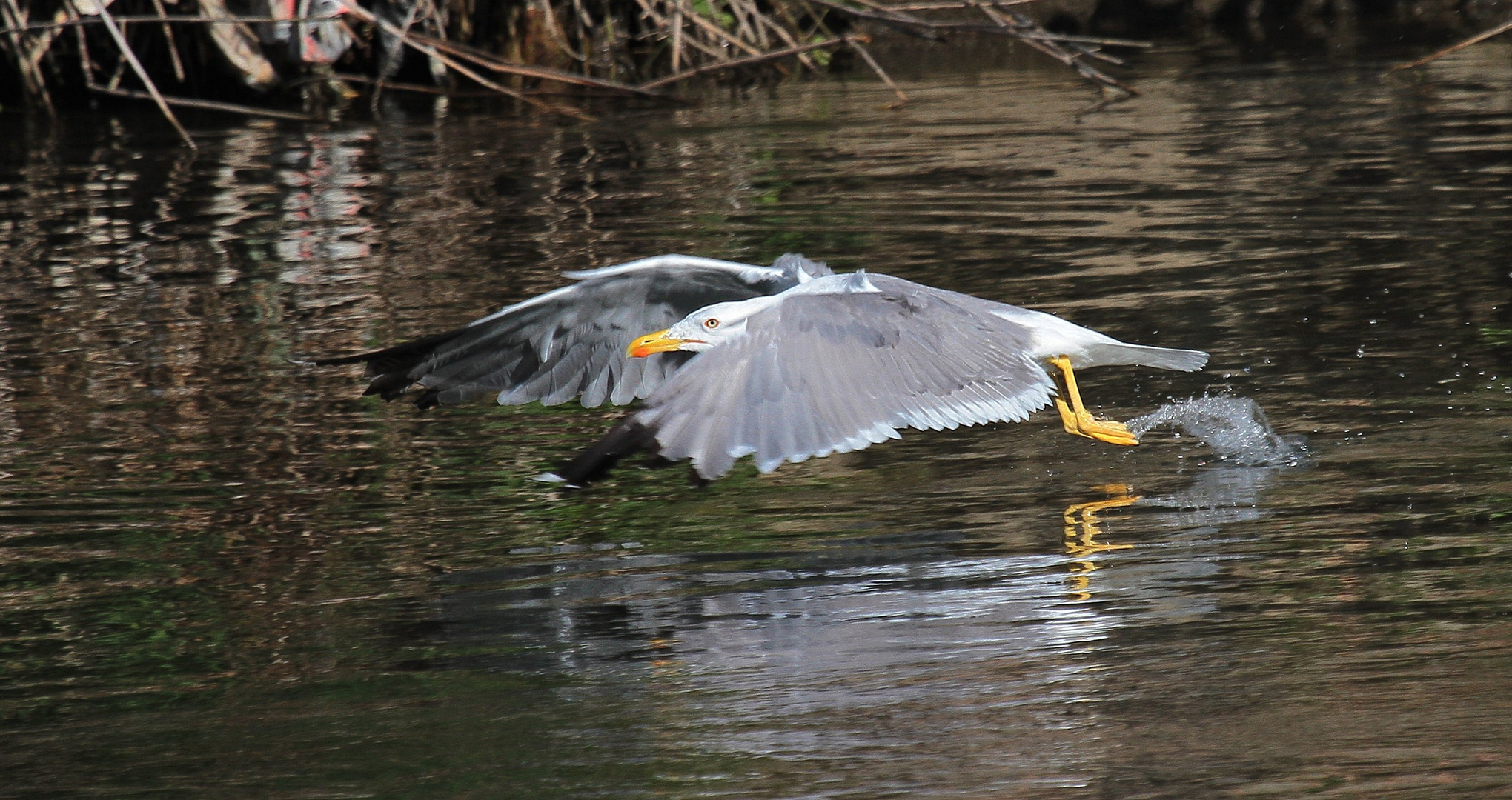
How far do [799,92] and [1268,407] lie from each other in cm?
868

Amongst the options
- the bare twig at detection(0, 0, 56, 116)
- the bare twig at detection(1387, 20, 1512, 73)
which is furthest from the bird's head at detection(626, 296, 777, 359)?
the bare twig at detection(0, 0, 56, 116)

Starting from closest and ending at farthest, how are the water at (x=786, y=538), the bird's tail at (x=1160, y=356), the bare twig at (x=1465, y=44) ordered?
the water at (x=786, y=538) < the bird's tail at (x=1160, y=356) < the bare twig at (x=1465, y=44)

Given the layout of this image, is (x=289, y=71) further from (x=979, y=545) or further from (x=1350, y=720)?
(x=1350, y=720)

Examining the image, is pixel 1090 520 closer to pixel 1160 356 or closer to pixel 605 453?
pixel 1160 356

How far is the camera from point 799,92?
45.2 feet

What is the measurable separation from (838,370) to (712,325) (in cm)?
35

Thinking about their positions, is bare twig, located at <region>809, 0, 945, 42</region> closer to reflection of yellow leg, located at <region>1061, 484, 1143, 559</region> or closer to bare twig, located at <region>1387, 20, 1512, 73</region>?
bare twig, located at <region>1387, 20, 1512, 73</region>

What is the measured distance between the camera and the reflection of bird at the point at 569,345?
503 cm

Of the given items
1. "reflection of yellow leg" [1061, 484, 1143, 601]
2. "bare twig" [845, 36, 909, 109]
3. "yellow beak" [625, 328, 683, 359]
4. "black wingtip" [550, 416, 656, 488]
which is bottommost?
"reflection of yellow leg" [1061, 484, 1143, 601]

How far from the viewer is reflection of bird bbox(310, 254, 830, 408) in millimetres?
5031

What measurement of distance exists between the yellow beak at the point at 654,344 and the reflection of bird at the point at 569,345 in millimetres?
331

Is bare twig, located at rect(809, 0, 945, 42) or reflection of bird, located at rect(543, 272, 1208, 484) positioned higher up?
bare twig, located at rect(809, 0, 945, 42)

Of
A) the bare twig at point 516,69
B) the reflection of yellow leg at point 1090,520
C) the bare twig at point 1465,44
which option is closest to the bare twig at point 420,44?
the bare twig at point 516,69

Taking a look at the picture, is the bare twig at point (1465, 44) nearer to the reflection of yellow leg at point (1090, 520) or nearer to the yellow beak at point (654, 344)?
the reflection of yellow leg at point (1090, 520)
